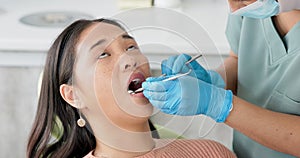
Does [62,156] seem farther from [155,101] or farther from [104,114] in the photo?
[155,101]

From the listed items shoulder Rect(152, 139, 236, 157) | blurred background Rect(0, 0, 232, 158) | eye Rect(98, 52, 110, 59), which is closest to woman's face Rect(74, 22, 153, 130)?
eye Rect(98, 52, 110, 59)

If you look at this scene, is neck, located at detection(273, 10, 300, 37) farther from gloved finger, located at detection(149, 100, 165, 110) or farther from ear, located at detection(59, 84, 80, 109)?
ear, located at detection(59, 84, 80, 109)

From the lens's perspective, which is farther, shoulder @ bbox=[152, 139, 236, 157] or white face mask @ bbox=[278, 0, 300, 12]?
shoulder @ bbox=[152, 139, 236, 157]

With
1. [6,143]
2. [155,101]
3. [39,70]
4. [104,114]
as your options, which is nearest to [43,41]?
[39,70]

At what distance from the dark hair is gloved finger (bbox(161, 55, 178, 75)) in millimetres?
144

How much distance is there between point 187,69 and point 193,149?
0.21 m

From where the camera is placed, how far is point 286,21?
4.27ft

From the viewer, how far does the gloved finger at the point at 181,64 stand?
121 cm

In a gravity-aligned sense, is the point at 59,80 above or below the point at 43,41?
above

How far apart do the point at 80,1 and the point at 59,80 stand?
1.07 m

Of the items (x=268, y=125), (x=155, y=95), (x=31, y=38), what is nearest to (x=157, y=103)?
(x=155, y=95)

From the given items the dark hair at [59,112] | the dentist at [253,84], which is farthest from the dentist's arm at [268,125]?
the dark hair at [59,112]

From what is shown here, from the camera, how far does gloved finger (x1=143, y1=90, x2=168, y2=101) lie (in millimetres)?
1101

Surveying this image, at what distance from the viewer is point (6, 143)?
80.4 inches
